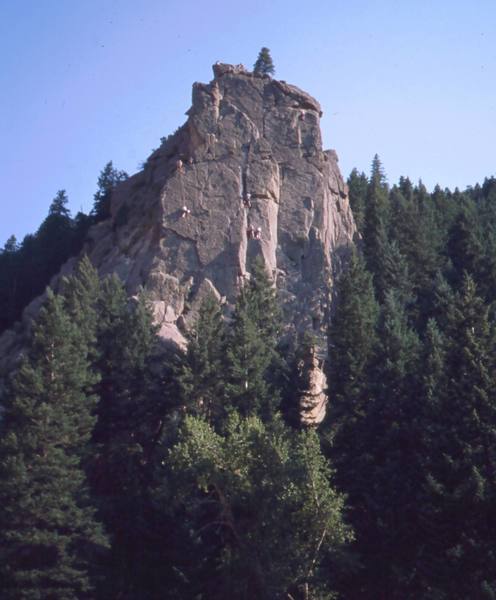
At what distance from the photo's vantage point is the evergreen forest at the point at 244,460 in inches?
1104

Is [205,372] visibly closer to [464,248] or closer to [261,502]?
[261,502]

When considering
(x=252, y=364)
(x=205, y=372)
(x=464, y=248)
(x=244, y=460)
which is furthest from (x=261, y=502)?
(x=464, y=248)

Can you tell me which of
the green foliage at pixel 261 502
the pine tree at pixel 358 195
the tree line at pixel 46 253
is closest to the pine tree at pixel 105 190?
the tree line at pixel 46 253

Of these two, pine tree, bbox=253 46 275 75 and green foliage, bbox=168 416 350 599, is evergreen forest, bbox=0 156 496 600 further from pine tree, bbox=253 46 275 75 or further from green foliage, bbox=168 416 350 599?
pine tree, bbox=253 46 275 75

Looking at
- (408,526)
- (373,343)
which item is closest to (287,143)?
(373,343)

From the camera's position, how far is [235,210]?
5512cm

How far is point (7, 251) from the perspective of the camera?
8094 cm

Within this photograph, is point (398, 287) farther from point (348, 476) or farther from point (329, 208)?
point (348, 476)

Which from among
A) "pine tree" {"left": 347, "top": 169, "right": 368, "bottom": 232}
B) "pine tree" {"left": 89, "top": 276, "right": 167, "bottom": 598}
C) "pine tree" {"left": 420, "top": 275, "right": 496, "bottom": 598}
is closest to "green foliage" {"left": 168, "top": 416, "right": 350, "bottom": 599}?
"pine tree" {"left": 420, "top": 275, "right": 496, "bottom": 598}

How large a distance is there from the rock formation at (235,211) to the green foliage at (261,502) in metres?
21.9

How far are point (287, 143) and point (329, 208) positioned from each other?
5.53 metres

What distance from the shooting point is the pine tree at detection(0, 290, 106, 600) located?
31.0 metres

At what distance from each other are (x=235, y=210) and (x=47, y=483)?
27523 millimetres

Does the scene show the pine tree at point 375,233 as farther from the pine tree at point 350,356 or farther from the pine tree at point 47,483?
the pine tree at point 47,483
